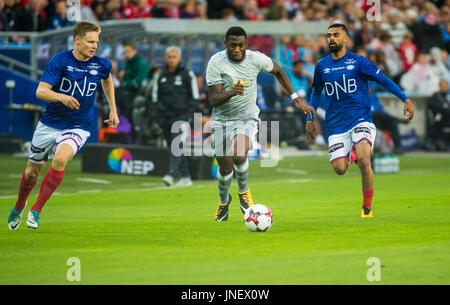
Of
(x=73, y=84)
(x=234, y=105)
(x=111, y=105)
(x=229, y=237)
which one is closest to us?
(x=229, y=237)

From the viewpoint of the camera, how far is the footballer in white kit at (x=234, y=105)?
11.3 m

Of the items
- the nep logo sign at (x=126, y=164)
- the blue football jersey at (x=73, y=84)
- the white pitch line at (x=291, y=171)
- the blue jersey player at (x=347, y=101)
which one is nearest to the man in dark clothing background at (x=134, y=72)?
the nep logo sign at (x=126, y=164)

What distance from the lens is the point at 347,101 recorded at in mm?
12172

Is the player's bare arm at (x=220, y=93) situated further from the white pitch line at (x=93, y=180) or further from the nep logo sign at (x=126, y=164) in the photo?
the nep logo sign at (x=126, y=164)

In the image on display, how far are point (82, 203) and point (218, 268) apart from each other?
22.2 feet

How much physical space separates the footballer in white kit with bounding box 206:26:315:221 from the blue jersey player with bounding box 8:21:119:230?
1339mm

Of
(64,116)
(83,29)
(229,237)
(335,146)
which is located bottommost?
(229,237)

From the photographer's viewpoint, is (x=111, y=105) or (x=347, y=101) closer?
(x=111, y=105)

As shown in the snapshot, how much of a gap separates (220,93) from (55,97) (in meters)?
2.06

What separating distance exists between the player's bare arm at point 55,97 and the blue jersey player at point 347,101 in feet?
11.2

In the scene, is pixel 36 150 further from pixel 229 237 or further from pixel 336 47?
pixel 336 47

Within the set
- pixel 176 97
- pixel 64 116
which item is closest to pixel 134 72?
pixel 176 97

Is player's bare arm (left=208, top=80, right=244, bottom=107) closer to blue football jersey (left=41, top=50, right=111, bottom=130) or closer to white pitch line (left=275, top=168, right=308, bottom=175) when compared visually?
blue football jersey (left=41, top=50, right=111, bottom=130)
